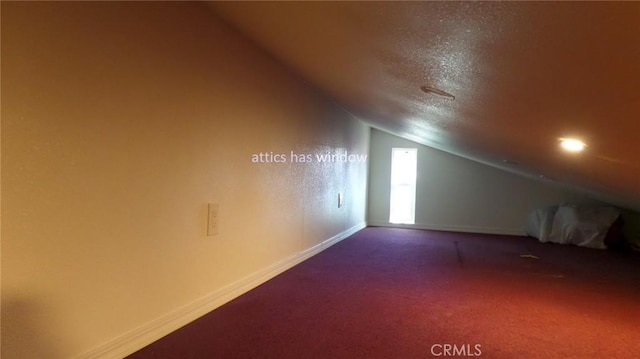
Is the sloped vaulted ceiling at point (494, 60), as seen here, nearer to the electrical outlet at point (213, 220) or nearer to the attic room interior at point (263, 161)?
the attic room interior at point (263, 161)

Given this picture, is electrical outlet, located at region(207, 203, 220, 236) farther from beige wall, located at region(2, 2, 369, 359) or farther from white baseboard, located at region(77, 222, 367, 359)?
white baseboard, located at region(77, 222, 367, 359)

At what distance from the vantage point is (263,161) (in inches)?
113

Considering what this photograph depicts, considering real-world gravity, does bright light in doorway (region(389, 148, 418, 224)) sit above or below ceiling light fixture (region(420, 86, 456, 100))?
below

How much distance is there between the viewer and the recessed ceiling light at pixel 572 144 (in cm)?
231

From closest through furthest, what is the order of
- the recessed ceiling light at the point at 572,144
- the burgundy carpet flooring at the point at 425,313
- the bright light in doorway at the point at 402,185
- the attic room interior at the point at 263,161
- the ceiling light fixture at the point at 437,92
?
the attic room interior at the point at 263,161 < the burgundy carpet flooring at the point at 425,313 < the ceiling light fixture at the point at 437,92 < the recessed ceiling light at the point at 572,144 < the bright light in doorway at the point at 402,185

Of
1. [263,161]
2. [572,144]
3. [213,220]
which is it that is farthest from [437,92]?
[213,220]

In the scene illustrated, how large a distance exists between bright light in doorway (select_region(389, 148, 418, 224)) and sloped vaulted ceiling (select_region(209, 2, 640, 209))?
147 inches

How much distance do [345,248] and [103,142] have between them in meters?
3.31

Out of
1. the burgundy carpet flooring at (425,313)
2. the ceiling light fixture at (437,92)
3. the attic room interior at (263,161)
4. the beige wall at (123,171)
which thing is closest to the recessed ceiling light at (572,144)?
the attic room interior at (263,161)

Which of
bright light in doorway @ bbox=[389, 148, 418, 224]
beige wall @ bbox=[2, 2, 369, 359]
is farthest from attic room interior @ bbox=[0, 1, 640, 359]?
bright light in doorway @ bbox=[389, 148, 418, 224]

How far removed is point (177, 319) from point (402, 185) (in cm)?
544

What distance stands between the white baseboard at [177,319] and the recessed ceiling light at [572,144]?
88.1 inches

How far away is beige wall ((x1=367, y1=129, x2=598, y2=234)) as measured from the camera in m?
6.36

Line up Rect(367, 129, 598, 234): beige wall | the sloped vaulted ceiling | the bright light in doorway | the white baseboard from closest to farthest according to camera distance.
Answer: the sloped vaulted ceiling < the white baseboard < Rect(367, 129, 598, 234): beige wall < the bright light in doorway
